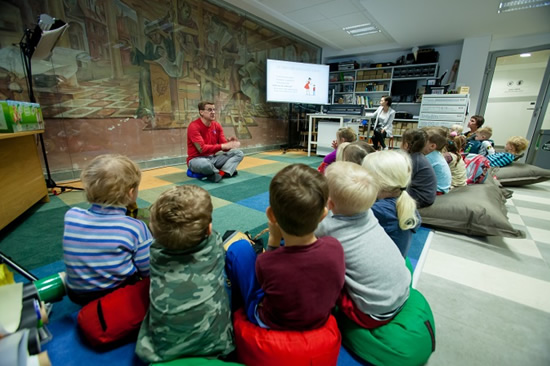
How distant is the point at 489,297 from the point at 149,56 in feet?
15.1

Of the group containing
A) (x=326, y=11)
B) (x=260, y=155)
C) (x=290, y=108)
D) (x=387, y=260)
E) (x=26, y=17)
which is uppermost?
(x=326, y=11)

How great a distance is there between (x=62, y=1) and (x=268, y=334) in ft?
13.6

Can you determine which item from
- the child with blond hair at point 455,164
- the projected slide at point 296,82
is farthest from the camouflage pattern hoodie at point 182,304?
the projected slide at point 296,82

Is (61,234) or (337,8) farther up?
(337,8)

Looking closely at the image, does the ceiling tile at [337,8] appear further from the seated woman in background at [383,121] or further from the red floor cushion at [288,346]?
the red floor cushion at [288,346]

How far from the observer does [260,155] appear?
5.63 metres

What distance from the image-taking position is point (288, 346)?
30.8 inches

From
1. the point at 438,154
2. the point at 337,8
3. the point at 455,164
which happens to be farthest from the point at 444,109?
the point at 438,154

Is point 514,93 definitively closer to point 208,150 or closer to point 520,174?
point 520,174

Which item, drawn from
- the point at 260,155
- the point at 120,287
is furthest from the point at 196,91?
the point at 120,287

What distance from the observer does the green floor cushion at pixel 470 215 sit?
1879 millimetres

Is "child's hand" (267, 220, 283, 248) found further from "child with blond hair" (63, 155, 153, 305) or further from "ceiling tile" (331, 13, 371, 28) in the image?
"ceiling tile" (331, 13, 371, 28)

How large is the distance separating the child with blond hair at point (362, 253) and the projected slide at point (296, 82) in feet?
16.6

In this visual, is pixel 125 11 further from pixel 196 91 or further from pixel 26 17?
pixel 196 91
